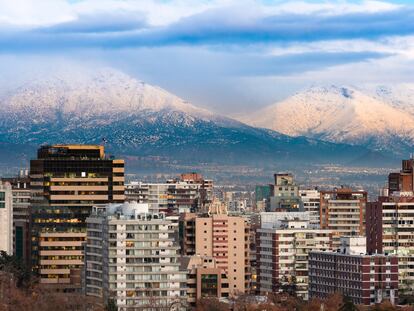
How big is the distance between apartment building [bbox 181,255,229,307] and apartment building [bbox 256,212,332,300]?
15.9 metres

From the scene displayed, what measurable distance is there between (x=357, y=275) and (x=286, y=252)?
20.6m

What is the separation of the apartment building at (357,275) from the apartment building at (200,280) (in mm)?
10024

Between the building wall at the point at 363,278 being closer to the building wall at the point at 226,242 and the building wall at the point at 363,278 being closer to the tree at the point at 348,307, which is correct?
the tree at the point at 348,307

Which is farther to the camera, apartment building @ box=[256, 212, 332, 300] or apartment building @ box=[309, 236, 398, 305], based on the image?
apartment building @ box=[256, 212, 332, 300]

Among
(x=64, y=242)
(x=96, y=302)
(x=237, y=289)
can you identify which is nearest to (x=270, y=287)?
(x=237, y=289)

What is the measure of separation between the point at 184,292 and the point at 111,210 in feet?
32.8

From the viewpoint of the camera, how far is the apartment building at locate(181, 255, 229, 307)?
168m

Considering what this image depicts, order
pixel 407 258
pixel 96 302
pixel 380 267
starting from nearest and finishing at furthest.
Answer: pixel 96 302 < pixel 380 267 < pixel 407 258

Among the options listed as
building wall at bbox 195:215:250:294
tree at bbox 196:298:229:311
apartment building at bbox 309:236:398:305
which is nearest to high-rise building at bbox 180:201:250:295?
building wall at bbox 195:215:250:294

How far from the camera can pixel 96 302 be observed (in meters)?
156

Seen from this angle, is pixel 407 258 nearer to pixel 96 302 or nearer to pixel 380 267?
pixel 380 267

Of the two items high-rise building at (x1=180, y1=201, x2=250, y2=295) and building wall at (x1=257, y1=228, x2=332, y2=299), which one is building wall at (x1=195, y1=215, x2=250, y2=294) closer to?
high-rise building at (x1=180, y1=201, x2=250, y2=295)

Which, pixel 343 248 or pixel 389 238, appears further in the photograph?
pixel 389 238

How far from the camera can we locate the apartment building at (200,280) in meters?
168
